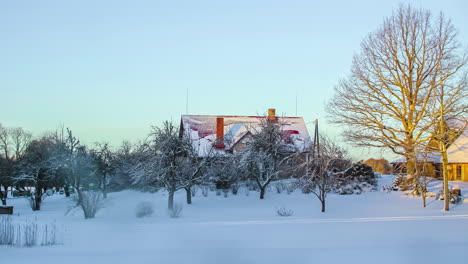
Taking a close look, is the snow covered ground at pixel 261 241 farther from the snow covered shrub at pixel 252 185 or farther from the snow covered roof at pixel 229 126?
the snow covered roof at pixel 229 126

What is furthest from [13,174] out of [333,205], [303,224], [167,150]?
[303,224]

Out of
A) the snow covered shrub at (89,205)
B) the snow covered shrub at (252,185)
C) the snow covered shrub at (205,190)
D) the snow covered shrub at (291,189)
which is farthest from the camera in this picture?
the snow covered shrub at (252,185)

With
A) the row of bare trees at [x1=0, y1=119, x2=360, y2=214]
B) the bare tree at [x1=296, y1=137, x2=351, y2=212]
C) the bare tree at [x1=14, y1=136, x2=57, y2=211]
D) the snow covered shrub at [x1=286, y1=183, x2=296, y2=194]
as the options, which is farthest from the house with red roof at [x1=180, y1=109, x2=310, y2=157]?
the bare tree at [x1=14, y1=136, x2=57, y2=211]

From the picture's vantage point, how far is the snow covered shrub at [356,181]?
1211 inches

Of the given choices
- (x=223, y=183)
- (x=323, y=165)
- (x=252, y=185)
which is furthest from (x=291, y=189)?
(x=323, y=165)

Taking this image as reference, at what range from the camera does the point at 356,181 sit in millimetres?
31766

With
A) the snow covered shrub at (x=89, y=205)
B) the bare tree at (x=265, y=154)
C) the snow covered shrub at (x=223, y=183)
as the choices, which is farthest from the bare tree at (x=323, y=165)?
the snow covered shrub at (x=89, y=205)

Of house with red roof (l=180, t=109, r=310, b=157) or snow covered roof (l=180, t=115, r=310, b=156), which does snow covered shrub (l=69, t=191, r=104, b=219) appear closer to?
house with red roof (l=180, t=109, r=310, b=157)

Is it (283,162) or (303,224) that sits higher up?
(283,162)

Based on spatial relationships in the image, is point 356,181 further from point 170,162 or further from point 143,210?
point 143,210

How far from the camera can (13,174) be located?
3809 centimetres

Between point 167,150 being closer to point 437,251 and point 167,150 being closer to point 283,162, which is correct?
point 283,162

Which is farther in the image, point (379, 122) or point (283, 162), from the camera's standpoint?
point (283, 162)

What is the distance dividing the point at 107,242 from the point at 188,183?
556 inches
